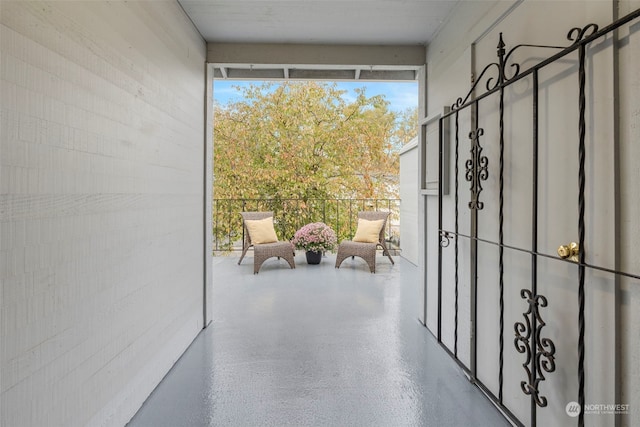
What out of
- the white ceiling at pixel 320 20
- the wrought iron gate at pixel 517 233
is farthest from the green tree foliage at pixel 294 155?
the wrought iron gate at pixel 517 233

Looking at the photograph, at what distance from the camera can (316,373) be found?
79.9 inches

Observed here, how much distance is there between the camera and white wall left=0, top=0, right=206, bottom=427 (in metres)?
0.97

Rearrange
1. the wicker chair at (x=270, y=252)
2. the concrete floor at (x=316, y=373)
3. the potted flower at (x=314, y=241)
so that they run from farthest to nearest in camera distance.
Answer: the potted flower at (x=314, y=241), the wicker chair at (x=270, y=252), the concrete floor at (x=316, y=373)

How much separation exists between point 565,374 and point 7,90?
207 centimetres

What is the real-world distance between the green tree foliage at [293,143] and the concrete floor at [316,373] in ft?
14.7

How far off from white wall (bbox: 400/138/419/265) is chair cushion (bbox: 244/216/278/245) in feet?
7.91

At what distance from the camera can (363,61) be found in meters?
2.81

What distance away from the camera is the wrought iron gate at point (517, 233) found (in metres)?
1.10

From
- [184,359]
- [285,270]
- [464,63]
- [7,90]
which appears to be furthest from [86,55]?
[285,270]

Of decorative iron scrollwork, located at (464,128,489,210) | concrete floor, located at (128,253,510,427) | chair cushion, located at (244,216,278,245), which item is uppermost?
decorative iron scrollwork, located at (464,128,489,210)

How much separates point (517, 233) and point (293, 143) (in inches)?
260

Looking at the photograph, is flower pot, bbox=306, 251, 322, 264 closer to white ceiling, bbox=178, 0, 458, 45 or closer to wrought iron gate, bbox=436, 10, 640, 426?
wrought iron gate, bbox=436, 10, 640, 426

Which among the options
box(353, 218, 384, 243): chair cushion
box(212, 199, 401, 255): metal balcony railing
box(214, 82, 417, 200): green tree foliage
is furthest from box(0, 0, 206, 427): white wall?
box(214, 82, 417, 200): green tree foliage

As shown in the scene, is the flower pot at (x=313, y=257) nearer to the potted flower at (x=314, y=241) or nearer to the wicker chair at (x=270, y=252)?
the potted flower at (x=314, y=241)
